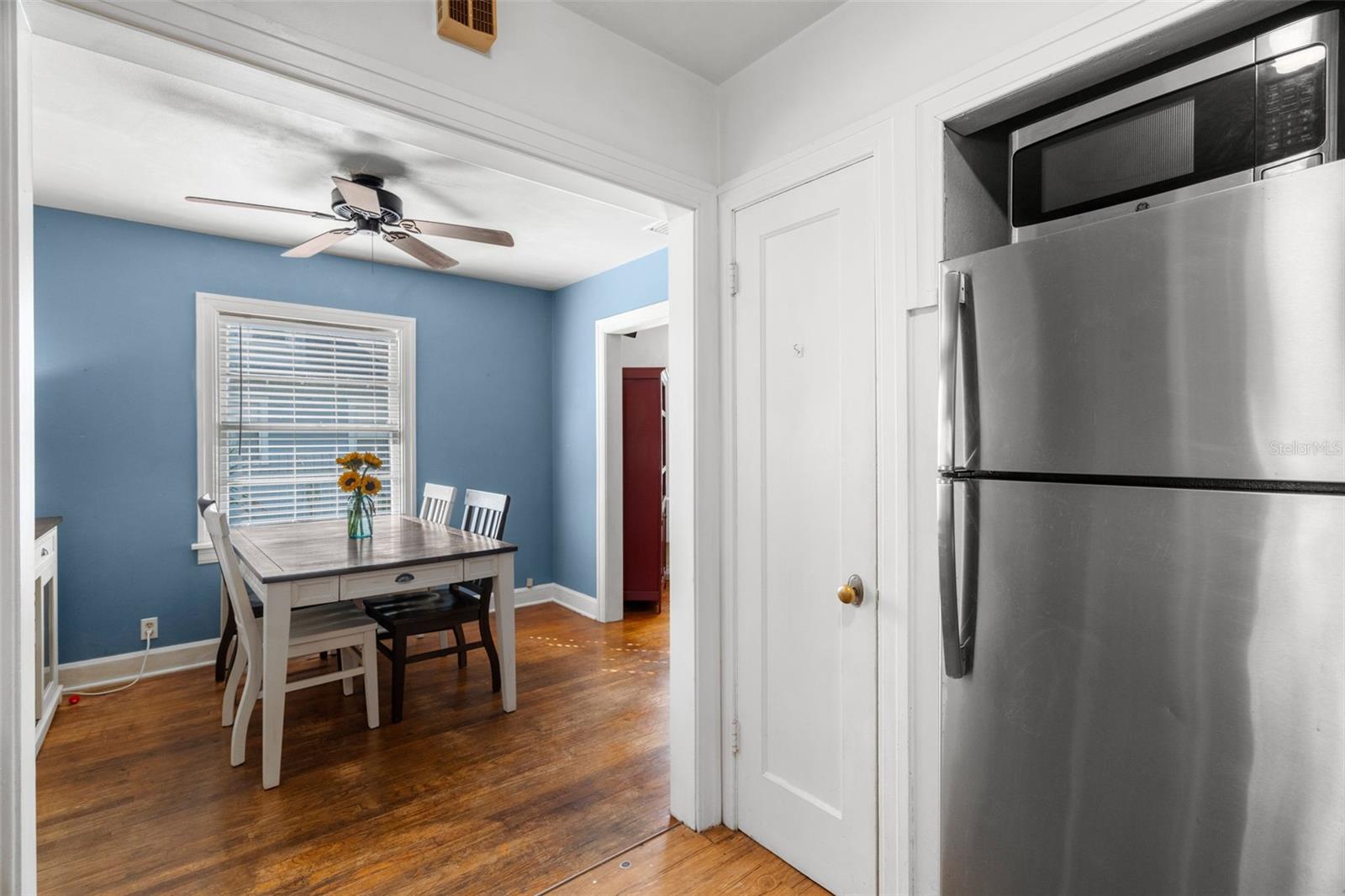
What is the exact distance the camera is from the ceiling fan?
102 inches

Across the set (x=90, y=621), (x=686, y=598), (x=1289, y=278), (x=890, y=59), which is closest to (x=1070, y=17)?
(x=890, y=59)

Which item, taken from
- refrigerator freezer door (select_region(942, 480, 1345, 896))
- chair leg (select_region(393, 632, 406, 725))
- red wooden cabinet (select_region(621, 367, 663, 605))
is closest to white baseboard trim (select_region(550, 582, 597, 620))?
red wooden cabinet (select_region(621, 367, 663, 605))

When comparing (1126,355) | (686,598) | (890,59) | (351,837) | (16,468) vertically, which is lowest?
(351,837)

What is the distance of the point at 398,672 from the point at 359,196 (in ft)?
6.68

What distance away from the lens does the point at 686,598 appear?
218 centimetres

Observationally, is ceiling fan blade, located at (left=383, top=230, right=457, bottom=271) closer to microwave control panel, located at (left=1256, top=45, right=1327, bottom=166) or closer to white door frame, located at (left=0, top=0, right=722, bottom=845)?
white door frame, located at (left=0, top=0, right=722, bottom=845)

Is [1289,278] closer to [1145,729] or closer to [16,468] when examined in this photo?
[1145,729]

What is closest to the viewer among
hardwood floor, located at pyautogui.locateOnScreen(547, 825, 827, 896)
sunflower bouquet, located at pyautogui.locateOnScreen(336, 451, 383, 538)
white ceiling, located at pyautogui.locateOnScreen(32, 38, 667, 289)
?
hardwood floor, located at pyautogui.locateOnScreen(547, 825, 827, 896)

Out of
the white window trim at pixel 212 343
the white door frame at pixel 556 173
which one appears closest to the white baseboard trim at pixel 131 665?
the white window trim at pixel 212 343

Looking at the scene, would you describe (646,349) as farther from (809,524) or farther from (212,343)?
(809,524)

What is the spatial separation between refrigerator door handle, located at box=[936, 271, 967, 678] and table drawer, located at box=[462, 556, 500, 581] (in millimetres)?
2193

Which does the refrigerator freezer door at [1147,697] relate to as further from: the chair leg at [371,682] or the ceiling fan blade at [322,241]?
the ceiling fan blade at [322,241]

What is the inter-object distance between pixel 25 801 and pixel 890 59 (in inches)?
95.2

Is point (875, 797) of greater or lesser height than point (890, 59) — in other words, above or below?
below
